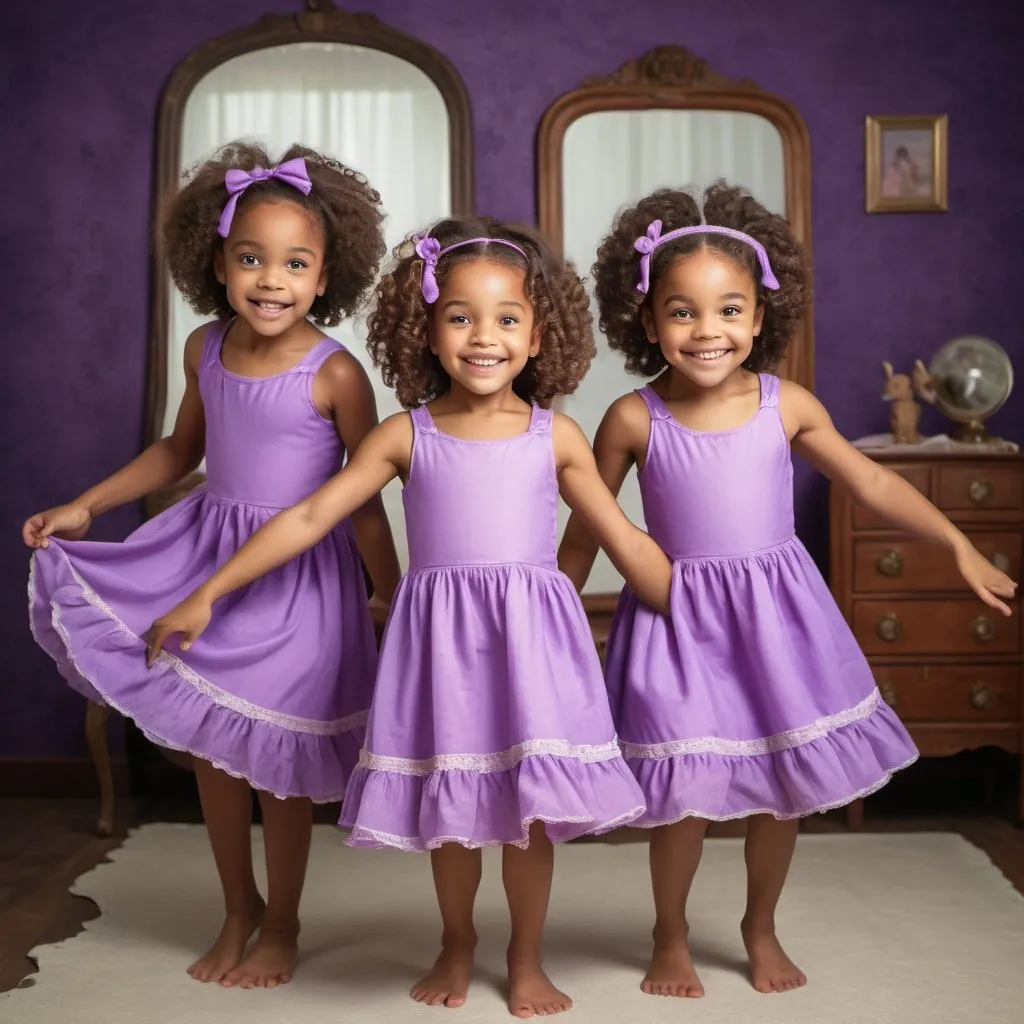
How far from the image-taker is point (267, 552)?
7.89 ft

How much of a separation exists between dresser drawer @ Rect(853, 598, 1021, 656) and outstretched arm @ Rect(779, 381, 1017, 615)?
1188mm

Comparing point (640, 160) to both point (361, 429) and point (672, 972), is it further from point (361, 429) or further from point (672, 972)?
point (672, 972)

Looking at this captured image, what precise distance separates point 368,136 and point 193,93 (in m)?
0.53

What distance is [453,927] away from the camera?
8.29ft

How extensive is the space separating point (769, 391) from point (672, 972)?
3.58 ft

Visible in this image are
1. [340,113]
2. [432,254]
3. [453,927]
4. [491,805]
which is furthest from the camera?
[340,113]

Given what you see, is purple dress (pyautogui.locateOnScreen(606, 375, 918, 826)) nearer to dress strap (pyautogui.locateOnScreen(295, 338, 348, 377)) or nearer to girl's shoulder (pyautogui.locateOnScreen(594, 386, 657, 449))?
girl's shoulder (pyautogui.locateOnScreen(594, 386, 657, 449))

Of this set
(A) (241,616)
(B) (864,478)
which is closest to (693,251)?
(B) (864,478)

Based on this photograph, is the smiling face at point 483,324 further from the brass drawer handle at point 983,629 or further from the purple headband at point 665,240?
the brass drawer handle at point 983,629

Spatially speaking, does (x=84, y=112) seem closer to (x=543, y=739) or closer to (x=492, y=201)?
(x=492, y=201)

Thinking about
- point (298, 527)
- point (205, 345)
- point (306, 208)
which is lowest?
point (298, 527)

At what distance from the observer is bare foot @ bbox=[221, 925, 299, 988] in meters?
2.61

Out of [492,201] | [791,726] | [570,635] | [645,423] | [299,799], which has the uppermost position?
[492,201]

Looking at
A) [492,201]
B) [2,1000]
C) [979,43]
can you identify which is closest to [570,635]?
[2,1000]
